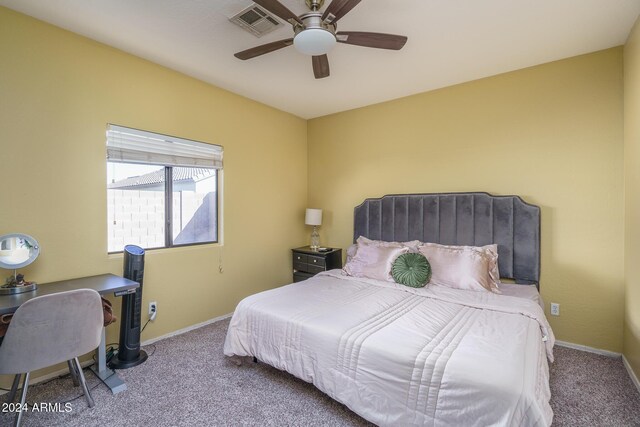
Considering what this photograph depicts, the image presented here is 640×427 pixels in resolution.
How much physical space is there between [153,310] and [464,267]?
9.77 ft

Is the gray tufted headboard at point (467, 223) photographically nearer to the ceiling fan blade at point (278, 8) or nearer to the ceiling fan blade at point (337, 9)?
the ceiling fan blade at point (337, 9)

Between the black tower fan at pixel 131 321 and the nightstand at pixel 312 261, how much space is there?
6.57ft

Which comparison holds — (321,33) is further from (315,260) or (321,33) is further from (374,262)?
(315,260)

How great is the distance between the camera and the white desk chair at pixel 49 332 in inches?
62.9

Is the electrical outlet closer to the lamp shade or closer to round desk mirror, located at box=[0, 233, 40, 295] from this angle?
round desk mirror, located at box=[0, 233, 40, 295]

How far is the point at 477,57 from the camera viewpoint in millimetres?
2762

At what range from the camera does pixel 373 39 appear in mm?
2021

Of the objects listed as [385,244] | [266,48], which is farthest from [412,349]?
[266,48]

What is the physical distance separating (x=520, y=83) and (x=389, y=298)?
8.27ft

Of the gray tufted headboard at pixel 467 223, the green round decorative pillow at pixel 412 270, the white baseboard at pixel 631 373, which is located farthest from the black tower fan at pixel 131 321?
the white baseboard at pixel 631 373

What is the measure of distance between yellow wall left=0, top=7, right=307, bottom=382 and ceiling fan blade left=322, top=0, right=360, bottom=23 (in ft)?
6.38

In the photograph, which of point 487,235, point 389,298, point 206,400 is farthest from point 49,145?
point 487,235

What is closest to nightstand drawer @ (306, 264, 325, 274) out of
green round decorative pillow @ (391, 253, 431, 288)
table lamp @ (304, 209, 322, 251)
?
table lamp @ (304, 209, 322, 251)

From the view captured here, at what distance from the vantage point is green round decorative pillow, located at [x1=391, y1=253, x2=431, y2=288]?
2.83m
